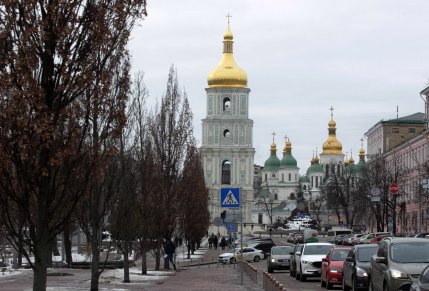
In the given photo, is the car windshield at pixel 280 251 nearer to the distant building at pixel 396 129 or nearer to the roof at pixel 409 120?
the distant building at pixel 396 129

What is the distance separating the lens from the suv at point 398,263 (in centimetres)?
1998

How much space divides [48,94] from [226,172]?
511ft

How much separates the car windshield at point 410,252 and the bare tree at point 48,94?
6.73 metres

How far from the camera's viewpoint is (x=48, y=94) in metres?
17.1

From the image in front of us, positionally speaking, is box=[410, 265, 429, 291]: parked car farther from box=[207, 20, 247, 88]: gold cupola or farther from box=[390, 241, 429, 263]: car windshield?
box=[207, 20, 247, 88]: gold cupola

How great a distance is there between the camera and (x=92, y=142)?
19.5 meters

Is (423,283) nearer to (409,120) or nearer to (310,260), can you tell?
(310,260)

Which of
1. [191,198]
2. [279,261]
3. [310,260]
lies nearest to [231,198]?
[310,260]

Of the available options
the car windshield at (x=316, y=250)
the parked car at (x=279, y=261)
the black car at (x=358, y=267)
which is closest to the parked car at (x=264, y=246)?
the parked car at (x=279, y=261)

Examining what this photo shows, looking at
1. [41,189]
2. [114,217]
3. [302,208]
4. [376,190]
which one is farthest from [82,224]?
[302,208]

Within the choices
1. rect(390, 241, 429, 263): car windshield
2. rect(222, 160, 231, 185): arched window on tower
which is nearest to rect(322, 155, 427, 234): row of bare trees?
rect(390, 241, 429, 263): car windshield

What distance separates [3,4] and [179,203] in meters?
32.4

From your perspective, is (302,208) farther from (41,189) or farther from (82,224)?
(41,189)

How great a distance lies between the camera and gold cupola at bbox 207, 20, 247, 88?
167 m
